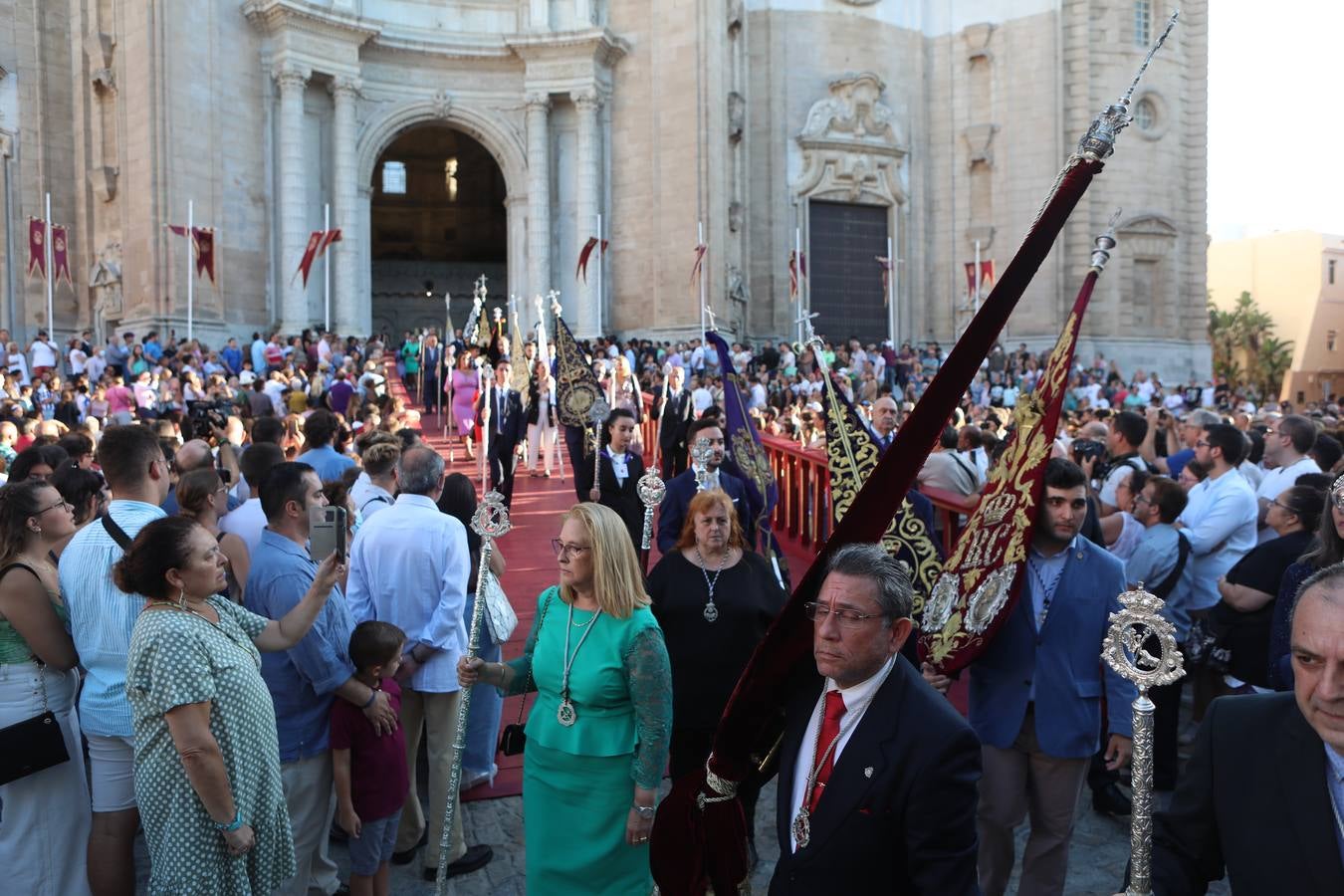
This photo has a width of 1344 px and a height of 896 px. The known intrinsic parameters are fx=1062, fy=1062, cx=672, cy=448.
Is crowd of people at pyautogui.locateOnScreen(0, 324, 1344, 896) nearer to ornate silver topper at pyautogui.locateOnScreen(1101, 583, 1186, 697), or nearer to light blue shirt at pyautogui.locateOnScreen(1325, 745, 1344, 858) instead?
light blue shirt at pyautogui.locateOnScreen(1325, 745, 1344, 858)

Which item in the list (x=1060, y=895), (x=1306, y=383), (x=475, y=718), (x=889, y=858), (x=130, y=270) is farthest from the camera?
(x=1306, y=383)

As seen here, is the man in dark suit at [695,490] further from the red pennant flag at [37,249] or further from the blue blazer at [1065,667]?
the red pennant flag at [37,249]

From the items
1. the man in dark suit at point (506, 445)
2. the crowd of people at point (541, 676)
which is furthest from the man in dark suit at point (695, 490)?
the man in dark suit at point (506, 445)

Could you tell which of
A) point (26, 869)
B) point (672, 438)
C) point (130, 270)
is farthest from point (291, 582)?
point (130, 270)

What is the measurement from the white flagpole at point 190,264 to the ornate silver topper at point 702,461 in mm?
19058

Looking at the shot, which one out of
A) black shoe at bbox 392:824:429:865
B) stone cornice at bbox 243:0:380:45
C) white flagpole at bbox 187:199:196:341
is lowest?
black shoe at bbox 392:824:429:865

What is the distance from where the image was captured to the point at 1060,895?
4.38 metres

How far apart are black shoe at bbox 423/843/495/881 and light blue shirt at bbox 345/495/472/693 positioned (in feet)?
2.56

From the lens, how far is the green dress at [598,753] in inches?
156

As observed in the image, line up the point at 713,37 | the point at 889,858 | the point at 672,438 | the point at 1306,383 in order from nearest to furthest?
the point at 889,858 < the point at 672,438 < the point at 713,37 < the point at 1306,383

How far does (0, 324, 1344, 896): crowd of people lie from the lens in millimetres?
2766

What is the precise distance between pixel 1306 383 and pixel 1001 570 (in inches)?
2596

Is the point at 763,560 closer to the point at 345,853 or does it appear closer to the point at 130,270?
the point at 345,853

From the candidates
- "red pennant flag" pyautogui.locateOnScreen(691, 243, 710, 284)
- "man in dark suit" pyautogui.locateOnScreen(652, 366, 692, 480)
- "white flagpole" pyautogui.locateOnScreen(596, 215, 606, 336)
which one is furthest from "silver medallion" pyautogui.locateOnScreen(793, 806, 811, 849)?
"white flagpole" pyautogui.locateOnScreen(596, 215, 606, 336)
